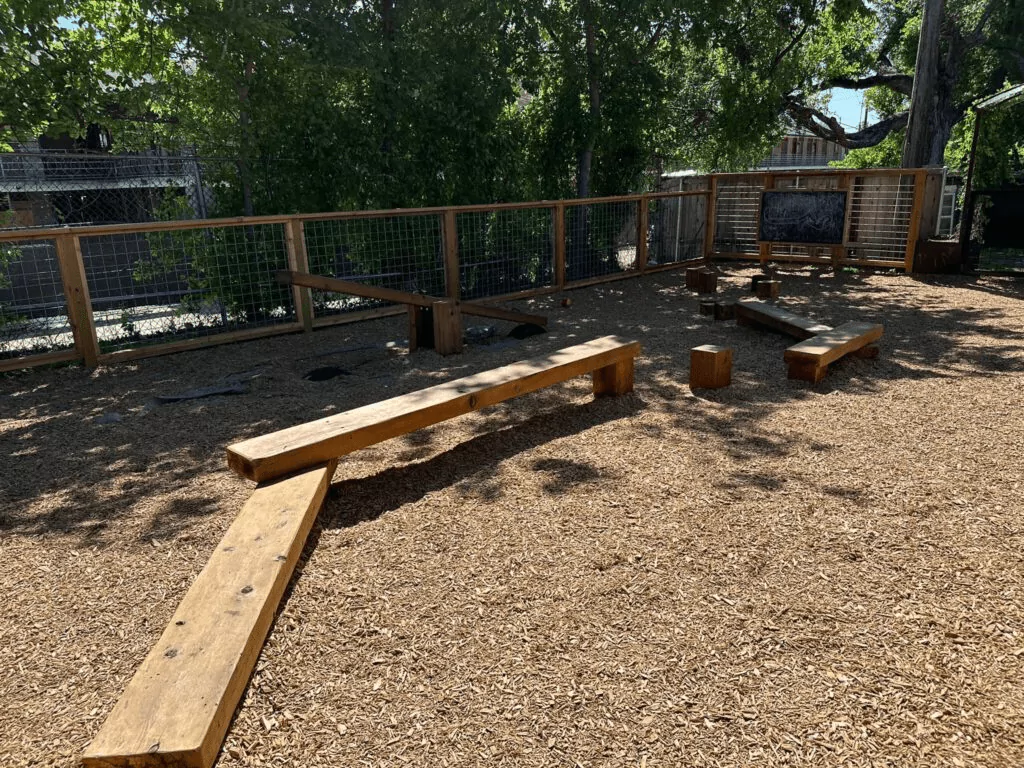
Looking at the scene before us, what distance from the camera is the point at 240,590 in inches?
105

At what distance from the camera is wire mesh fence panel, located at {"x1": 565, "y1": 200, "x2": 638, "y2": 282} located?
1183 centimetres

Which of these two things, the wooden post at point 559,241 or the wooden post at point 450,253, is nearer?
the wooden post at point 450,253

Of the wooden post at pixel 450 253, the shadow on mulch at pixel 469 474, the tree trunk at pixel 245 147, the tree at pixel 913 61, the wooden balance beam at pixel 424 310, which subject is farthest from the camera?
the tree at pixel 913 61

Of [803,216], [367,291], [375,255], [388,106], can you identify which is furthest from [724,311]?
[388,106]

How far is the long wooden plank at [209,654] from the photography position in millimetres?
1962

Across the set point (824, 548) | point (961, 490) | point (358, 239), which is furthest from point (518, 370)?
point (358, 239)

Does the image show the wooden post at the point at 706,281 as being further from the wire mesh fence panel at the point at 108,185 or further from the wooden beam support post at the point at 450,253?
the wire mesh fence panel at the point at 108,185

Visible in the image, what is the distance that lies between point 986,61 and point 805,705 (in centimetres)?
2607

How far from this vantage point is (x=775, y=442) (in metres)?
4.54

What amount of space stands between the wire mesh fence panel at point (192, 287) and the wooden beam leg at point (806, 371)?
5.90 meters

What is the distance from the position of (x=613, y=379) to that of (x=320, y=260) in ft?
16.3

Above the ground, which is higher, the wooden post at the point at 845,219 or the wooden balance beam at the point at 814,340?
the wooden post at the point at 845,219

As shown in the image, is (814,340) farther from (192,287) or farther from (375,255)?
(192,287)

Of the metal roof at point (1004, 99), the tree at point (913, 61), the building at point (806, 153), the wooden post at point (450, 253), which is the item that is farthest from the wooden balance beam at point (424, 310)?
the building at point (806, 153)
